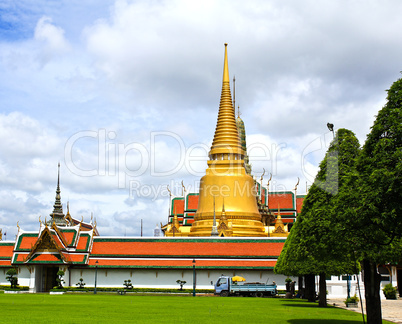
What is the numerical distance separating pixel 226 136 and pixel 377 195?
4992 centimetres

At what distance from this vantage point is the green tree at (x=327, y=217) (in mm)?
17487

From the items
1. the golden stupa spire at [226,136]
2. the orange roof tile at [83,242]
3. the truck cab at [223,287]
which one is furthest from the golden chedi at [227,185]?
the truck cab at [223,287]

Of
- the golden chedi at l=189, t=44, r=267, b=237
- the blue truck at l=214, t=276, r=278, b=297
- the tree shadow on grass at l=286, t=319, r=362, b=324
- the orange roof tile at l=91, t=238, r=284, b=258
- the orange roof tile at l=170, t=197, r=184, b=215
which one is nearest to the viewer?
the tree shadow on grass at l=286, t=319, r=362, b=324

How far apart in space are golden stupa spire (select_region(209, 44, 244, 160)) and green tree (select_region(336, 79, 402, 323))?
46.0m

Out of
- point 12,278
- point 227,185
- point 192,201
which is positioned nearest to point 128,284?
point 12,278

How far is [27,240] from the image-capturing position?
1932 inches

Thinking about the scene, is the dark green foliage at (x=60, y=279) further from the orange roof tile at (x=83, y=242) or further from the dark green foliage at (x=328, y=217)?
the dark green foliage at (x=328, y=217)

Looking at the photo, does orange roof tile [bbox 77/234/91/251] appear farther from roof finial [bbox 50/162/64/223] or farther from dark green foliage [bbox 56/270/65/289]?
roof finial [bbox 50/162/64/223]

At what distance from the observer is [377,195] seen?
510 inches

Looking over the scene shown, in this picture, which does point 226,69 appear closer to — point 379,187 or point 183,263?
point 183,263

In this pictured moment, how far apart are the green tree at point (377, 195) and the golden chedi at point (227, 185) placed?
43992mm

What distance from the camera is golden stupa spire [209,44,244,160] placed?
205 feet

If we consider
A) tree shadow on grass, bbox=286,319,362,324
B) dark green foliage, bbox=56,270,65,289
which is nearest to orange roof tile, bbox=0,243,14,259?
dark green foliage, bbox=56,270,65,289

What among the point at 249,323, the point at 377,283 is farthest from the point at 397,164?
the point at 249,323
